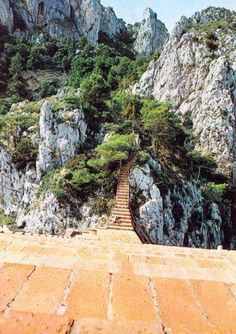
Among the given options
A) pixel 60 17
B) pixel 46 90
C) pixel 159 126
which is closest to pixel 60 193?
pixel 159 126

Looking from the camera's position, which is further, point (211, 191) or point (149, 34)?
point (149, 34)

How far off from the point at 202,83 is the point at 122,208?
26511 millimetres

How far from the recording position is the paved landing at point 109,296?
1.02 m

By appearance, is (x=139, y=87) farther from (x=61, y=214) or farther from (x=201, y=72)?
(x=61, y=214)

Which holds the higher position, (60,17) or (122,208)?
(60,17)

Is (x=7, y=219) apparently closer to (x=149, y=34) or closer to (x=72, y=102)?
(x=72, y=102)

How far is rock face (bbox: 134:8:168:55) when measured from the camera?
62.8 meters

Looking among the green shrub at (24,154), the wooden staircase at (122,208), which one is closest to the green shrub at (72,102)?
the green shrub at (24,154)

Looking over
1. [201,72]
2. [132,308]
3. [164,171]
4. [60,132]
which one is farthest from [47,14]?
[132,308]

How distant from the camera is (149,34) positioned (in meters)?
63.8

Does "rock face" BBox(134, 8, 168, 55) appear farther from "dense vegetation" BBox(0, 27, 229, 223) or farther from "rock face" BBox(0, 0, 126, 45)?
"dense vegetation" BBox(0, 27, 229, 223)

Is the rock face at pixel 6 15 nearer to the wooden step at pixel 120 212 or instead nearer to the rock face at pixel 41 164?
the rock face at pixel 41 164

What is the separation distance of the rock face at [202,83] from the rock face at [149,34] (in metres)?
20.7

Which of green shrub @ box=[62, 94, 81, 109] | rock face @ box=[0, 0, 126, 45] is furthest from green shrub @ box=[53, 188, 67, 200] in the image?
Result: rock face @ box=[0, 0, 126, 45]
